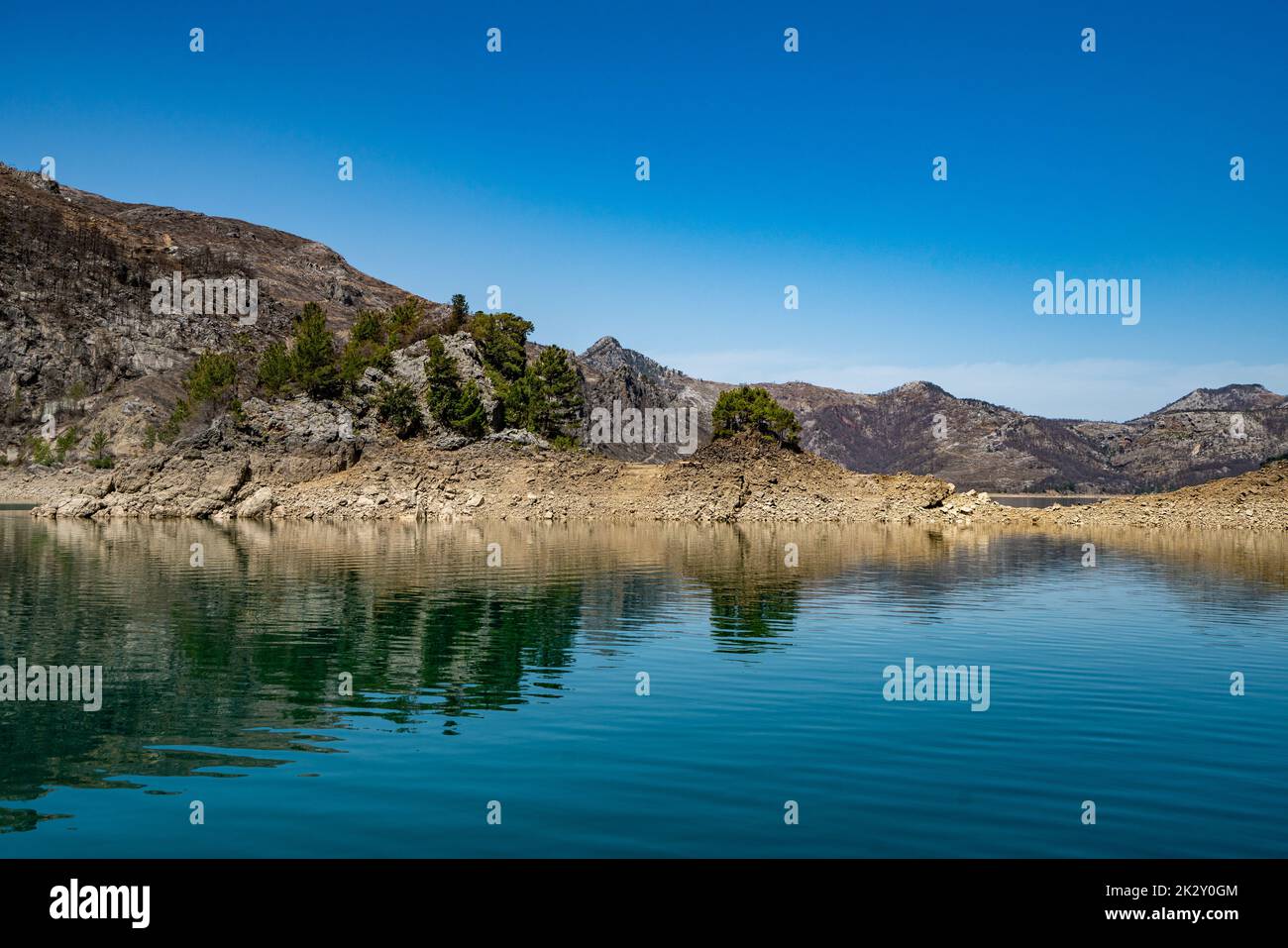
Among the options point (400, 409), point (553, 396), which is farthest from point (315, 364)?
point (553, 396)

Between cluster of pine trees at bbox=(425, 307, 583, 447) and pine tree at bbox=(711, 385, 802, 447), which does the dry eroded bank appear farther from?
cluster of pine trees at bbox=(425, 307, 583, 447)

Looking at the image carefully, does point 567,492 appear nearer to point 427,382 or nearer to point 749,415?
point 749,415

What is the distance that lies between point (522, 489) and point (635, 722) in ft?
294

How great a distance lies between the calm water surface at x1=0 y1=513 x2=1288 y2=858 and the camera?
13102 millimetres

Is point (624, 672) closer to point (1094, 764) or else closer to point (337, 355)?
point (1094, 764)

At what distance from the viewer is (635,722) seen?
62.7 ft

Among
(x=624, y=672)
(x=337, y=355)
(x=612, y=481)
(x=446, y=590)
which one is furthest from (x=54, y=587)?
(x=337, y=355)

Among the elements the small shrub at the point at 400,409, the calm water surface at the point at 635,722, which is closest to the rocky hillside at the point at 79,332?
the small shrub at the point at 400,409

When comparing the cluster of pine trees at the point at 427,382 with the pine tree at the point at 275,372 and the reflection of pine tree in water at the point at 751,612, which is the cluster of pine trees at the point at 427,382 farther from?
the reflection of pine tree in water at the point at 751,612

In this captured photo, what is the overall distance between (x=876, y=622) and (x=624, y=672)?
12.2 m

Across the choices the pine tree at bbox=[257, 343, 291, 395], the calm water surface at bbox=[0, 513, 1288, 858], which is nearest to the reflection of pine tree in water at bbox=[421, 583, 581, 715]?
the calm water surface at bbox=[0, 513, 1288, 858]

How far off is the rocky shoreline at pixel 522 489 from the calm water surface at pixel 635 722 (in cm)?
5910

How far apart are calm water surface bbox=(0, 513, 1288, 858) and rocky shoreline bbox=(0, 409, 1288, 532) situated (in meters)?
59.1
